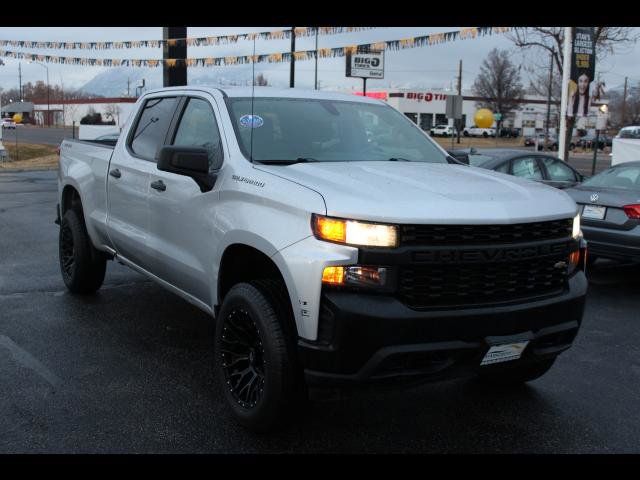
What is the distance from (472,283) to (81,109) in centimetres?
10089

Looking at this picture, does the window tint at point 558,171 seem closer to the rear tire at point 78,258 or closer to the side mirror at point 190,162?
the rear tire at point 78,258

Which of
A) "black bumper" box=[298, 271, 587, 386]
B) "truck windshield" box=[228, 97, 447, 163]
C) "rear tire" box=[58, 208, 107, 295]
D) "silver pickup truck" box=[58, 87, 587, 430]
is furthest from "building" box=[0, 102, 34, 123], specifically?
"black bumper" box=[298, 271, 587, 386]

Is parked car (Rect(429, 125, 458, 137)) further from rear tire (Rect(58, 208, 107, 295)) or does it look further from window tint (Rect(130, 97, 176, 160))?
window tint (Rect(130, 97, 176, 160))

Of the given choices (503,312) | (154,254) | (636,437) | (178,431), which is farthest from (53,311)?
(636,437)

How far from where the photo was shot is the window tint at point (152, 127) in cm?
527

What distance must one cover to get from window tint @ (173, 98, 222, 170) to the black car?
18.8 ft

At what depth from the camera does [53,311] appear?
6191mm

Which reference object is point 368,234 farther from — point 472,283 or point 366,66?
point 366,66

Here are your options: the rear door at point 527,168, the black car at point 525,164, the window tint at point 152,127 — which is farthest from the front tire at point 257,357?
the rear door at point 527,168

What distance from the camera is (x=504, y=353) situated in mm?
3539

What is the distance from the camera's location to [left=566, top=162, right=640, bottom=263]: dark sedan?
7551 mm

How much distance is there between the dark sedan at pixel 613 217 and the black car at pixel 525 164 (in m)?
1.71

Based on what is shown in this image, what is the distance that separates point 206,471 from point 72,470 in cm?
65
